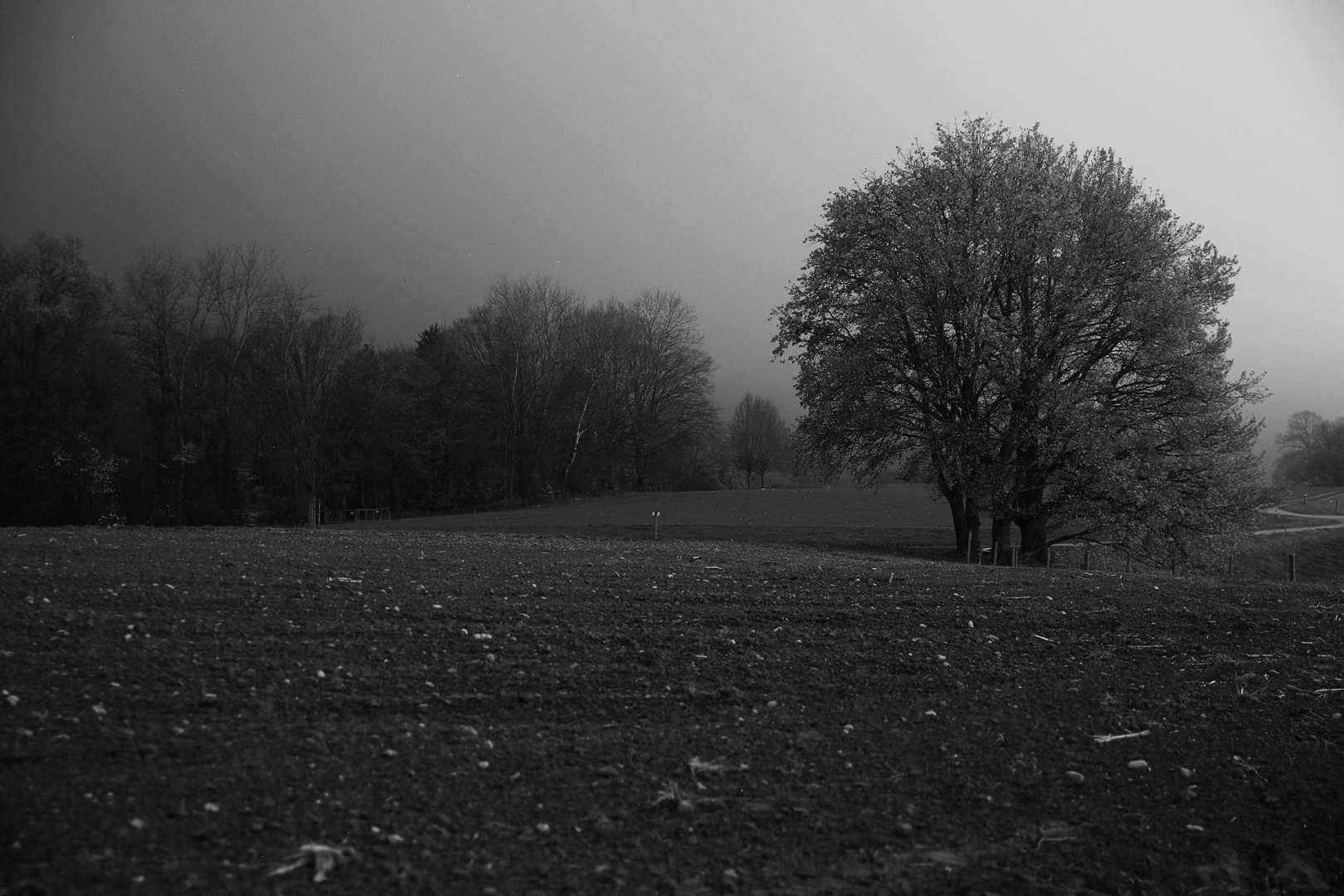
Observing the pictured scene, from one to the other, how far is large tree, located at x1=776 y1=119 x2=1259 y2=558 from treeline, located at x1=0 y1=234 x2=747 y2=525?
3841cm

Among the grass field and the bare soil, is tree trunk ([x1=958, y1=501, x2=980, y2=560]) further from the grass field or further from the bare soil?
the bare soil

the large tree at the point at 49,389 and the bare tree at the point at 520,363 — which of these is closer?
the large tree at the point at 49,389

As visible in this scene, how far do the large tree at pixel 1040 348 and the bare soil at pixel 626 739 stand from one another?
13.7 meters

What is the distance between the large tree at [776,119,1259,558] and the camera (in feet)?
77.0

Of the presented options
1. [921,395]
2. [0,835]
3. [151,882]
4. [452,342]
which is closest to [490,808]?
[151,882]

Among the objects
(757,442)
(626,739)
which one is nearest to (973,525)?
(626,739)

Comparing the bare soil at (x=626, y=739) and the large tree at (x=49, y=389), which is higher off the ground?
the large tree at (x=49, y=389)

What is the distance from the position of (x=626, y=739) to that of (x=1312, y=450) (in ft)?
348

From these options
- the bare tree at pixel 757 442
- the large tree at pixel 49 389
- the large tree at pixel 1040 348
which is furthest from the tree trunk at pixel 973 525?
the bare tree at pixel 757 442

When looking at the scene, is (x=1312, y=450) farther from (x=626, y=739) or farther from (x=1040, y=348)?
(x=626, y=739)

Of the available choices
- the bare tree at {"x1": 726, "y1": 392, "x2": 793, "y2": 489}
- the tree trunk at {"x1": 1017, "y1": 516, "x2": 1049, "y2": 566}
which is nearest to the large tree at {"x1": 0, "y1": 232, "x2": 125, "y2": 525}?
the tree trunk at {"x1": 1017, "y1": 516, "x2": 1049, "y2": 566}

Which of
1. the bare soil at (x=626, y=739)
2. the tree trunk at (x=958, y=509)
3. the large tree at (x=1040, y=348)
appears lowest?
the bare soil at (x=626, y=739)

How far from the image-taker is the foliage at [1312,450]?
8388 cm

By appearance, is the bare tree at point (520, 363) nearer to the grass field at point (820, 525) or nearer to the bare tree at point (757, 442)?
the grass field at point (820, 525)
